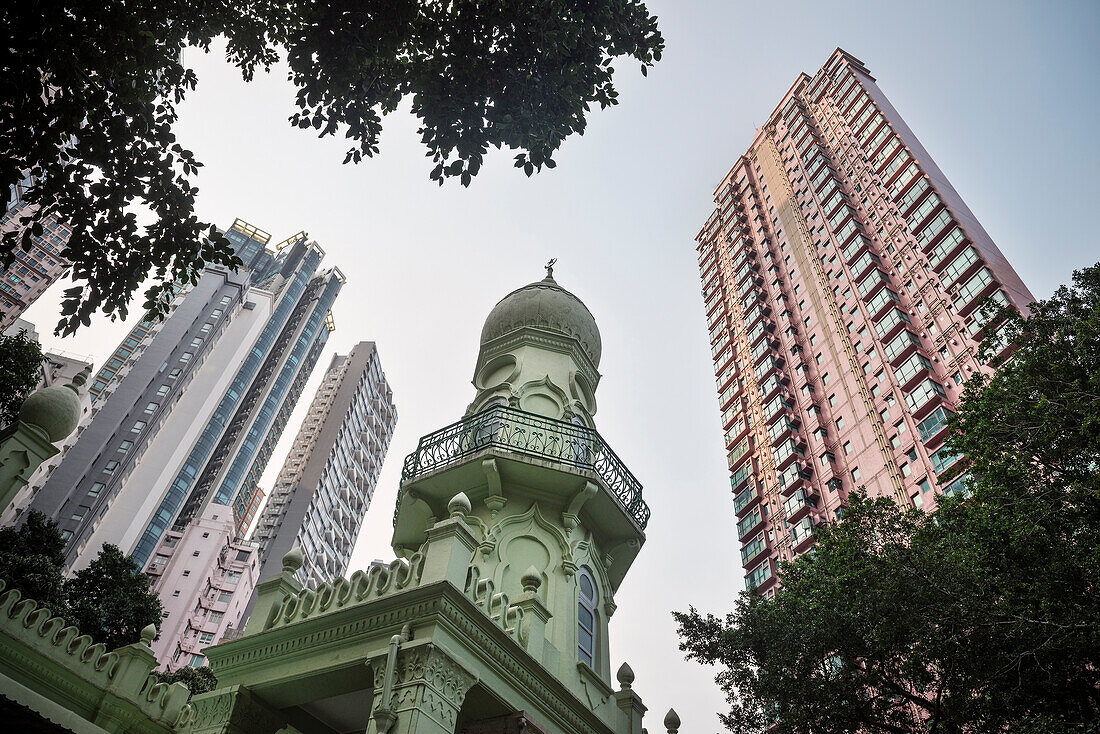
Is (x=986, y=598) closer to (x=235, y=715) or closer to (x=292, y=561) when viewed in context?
(x=292, y=561)

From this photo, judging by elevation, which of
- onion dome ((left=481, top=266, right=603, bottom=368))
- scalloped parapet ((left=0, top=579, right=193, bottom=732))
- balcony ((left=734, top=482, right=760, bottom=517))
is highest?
balcony ((left=734, top=482, right=760, bottom=517))

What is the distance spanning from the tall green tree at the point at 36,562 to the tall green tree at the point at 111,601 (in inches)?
29.4

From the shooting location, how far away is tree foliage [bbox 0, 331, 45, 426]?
22141 mm

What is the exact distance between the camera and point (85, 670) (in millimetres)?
10695

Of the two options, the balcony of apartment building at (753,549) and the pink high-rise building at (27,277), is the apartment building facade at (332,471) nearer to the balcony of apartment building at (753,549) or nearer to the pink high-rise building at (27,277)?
the pink high-rise building at (27,277)

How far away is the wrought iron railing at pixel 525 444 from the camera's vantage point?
13.1m

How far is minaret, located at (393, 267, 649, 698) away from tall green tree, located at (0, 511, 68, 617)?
21.2 metres

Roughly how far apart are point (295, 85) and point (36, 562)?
94.5 ft

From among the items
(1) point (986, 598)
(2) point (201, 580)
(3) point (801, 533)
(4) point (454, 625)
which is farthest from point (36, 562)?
(2) point (201, 580)

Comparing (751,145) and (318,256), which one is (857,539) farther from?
(318,256)

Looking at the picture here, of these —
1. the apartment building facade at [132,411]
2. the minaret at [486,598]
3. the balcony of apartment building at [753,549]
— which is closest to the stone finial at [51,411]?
the minaret at [486,598]

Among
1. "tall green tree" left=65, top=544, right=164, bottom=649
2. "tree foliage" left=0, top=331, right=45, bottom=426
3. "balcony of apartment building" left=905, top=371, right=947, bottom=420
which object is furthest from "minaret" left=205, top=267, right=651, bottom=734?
"balcony of apartment building" left=905, top=371, right=947, bottom=420

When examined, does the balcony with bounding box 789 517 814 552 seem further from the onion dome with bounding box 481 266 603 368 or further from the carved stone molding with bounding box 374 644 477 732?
the carved stone molding with bounding box 374 644 477 732

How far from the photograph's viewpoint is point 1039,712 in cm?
1248
